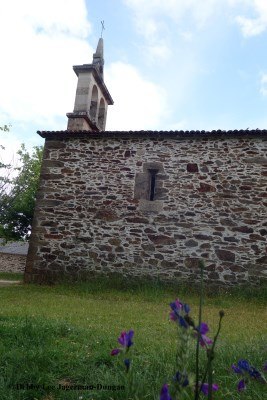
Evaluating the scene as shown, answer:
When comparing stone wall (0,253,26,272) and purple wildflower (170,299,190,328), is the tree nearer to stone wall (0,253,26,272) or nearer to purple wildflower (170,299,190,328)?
stone wall (0,253,26,272)

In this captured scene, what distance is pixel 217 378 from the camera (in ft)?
9.84

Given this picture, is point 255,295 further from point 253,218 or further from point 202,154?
point 202,154

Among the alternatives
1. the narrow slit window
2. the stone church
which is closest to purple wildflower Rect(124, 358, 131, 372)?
the stone church

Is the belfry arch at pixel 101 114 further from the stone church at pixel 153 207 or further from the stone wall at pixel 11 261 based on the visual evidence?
the stone wall at pixel 11 261

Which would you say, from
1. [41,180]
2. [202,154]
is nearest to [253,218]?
[202,154]

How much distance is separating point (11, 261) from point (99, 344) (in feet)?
92.1

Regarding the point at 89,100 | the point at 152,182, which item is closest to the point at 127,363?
the point at 152,182

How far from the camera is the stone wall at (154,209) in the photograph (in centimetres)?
965

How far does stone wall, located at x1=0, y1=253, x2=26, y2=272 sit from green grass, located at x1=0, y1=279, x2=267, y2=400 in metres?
22.7

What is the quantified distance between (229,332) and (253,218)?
4.95 m

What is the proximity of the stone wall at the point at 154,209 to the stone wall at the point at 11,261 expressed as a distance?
67.0ft

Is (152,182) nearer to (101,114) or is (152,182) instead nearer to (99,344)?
(101,114)

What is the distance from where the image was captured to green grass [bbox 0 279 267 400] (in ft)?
9.21

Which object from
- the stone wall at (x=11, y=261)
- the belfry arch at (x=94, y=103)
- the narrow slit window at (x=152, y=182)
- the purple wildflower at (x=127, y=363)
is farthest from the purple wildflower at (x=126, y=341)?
the stone wall at (x=11, y=261)
